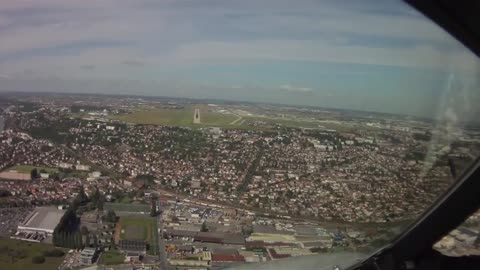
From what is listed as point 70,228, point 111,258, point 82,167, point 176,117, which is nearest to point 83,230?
point 70,228

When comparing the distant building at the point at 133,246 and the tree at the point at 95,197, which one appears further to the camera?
the distant building at the point at 133,246

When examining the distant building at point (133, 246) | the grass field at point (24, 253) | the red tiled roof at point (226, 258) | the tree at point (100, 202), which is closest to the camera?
the grass field at point (24, 253)

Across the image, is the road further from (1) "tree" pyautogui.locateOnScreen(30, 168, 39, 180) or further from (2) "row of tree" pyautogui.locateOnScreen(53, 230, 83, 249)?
(1) "tree" pyautogui.locateOnScreen(30, 168, 39, 180)

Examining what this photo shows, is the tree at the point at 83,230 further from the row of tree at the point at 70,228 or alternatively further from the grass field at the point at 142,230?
the grass field at the point at 142,230

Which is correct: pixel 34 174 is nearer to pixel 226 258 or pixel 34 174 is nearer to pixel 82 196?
pixel 82 196

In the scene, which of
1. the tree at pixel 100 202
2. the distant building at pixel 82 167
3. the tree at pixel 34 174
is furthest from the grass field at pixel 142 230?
the tree at pixel 34 174

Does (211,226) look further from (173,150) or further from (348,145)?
(348,145)
